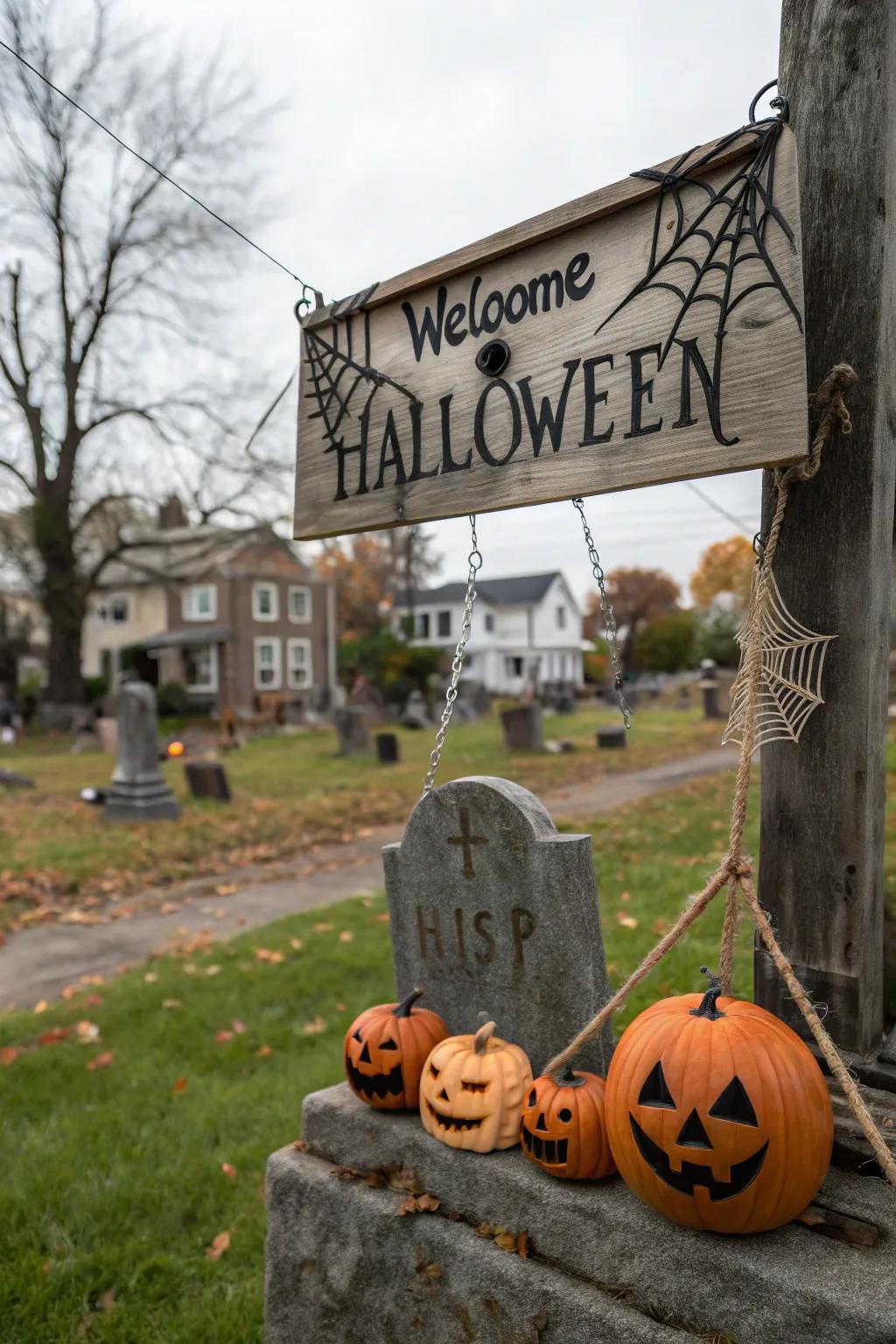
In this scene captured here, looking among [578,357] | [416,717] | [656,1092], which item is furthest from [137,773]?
[416,717]

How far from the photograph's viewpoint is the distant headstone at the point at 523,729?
18.7 meters

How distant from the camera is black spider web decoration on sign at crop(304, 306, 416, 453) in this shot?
2742mm

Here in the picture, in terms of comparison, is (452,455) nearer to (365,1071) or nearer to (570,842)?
(570,842)

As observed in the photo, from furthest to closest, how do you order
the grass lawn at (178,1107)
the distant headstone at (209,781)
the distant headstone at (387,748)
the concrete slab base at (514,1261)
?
the distant headstone at (387,748), the distant headstone at (209,781), the grass lawn at (178,1107), the concrete slab base at (514,1261)

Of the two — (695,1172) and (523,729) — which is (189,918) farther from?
(523,729)

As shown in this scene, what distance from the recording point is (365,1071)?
8.48 feet

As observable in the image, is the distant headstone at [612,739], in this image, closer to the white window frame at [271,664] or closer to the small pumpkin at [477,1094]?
the small pumpkin at [477,1094]

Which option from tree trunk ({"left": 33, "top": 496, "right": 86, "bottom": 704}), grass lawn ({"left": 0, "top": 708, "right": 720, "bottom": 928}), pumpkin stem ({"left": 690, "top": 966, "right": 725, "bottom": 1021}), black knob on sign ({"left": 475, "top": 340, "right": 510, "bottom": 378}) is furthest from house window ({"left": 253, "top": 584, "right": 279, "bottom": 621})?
pumpkin stem ({"left": 690, "top": 966, "right": 725, "bottom": 1021})

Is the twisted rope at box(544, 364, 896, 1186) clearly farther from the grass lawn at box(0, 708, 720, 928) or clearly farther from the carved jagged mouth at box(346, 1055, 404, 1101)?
the grass lawn at box(0, 708, 720, 928)

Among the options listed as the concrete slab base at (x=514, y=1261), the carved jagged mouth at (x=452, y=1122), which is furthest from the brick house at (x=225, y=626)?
the carved jagged mouth at (x=452, y=1122)

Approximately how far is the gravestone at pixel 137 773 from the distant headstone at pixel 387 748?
5981 millimetres

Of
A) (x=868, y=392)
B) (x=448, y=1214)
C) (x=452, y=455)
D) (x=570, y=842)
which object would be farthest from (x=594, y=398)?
(x=448, y=1214)

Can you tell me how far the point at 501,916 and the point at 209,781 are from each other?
37.6 ft

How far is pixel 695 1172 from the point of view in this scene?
5.93ft
